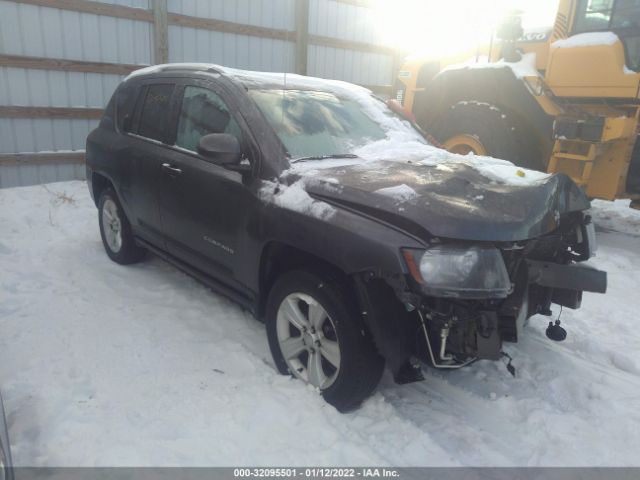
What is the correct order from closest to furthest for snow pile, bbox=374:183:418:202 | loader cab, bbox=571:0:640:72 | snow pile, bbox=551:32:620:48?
snow pile, bbox=374:183:418:202, loader cab, bbox=571:0:640:72, snow pile, bbox=551:32:620:48

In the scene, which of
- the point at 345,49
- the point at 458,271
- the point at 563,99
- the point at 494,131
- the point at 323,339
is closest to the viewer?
the point at 458,271

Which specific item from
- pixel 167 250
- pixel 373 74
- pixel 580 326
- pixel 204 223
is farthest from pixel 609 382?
pixel 373 74

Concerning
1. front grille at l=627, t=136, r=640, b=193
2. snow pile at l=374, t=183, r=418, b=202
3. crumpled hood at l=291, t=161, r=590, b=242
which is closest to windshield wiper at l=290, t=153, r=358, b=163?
crumpled hood at l=291, t=161, r=590, b=242

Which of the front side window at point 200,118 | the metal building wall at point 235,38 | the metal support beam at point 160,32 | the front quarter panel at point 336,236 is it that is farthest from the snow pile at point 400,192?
the metal support beam at point 160,32

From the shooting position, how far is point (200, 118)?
3496mm

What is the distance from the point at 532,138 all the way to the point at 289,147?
469 cm

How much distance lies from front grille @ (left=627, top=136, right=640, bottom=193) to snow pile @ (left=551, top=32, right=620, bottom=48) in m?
1.32

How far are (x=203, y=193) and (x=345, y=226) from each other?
4.31 feet

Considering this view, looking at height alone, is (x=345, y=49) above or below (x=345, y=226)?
above

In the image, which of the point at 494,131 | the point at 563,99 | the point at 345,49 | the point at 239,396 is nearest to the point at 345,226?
the point at 239,396

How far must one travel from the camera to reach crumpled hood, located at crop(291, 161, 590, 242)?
2.23m

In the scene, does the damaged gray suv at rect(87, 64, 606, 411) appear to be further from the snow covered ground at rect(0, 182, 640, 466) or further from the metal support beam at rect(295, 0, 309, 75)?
the metal support beam at rect(295, 0, 309, 75)

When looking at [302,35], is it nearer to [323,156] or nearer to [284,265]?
[323,156]

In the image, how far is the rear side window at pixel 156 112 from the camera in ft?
12.7
